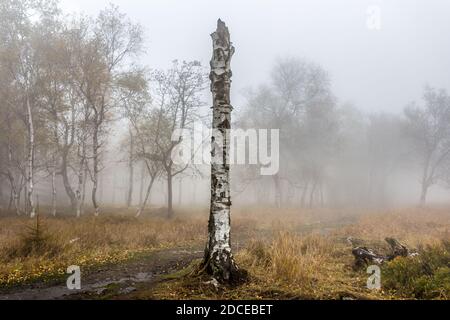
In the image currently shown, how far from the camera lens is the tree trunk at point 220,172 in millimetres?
7445

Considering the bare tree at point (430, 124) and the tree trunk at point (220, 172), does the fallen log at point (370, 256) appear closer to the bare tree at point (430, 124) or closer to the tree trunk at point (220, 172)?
the tree trunk at point (220, 172)

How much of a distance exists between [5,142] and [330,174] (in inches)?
1534

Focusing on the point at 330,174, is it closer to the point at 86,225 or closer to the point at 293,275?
the point at 86,225

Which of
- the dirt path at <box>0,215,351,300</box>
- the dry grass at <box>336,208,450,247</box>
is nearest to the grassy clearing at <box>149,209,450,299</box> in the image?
the dirt path at <box>0,215,351,300</box>

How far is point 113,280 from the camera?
8391 millimetres

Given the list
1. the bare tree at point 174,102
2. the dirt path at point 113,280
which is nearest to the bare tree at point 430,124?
the bare tree at point 174,102

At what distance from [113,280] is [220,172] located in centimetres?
367

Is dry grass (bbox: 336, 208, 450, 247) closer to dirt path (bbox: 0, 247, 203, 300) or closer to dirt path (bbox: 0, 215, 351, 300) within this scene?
dirt path (bbox: 0, 247, 203, 300)

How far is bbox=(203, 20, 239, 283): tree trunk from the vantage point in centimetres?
745

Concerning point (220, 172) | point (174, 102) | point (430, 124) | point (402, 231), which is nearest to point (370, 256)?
point (220, 172)

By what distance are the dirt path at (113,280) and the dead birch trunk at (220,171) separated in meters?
1.75
